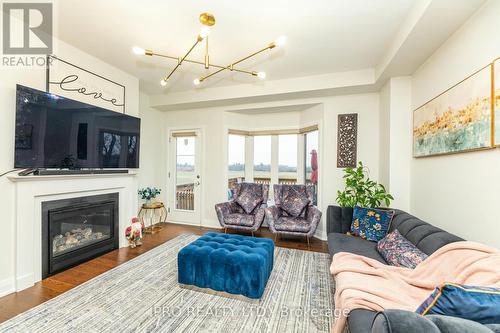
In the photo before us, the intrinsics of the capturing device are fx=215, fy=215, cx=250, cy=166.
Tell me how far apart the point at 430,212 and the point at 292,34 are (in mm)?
2594

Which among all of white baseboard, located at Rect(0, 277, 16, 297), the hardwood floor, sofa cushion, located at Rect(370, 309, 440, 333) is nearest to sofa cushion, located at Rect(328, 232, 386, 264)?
the hardwood floor

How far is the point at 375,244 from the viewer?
2432 mm

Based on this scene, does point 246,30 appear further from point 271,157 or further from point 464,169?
point 271,157

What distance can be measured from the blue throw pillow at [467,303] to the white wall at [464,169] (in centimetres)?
106

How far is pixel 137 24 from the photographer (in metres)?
2.32

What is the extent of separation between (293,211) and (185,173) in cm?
252

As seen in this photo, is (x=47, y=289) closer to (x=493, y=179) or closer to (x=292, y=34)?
(x=292, y=34)

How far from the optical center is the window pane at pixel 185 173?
15.6 feet

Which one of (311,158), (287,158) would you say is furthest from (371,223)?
(287,158)

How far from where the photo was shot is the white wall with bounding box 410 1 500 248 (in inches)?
63.5

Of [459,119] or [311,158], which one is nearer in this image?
[459,119]

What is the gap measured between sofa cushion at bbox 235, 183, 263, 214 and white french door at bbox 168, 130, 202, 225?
1.03 m

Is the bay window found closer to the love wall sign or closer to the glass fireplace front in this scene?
the love wall sign

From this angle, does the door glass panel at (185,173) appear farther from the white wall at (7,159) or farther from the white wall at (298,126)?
the white wall at (7,159)
